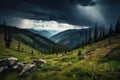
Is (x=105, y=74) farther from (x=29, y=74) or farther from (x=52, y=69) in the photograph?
(x=29, y=74)

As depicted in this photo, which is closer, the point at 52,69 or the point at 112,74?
the point at 112,74

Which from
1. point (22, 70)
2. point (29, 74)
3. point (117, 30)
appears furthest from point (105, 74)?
point (117, 30)

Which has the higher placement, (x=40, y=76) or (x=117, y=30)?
(x=117, y=30)

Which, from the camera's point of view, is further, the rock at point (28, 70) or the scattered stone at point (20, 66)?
the scattered stone at point (20, 66)

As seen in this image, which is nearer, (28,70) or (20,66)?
(28,70)

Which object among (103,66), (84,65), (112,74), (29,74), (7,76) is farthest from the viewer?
(7,76)

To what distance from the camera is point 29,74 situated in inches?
3312

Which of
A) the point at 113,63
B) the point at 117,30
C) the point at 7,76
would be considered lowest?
the point at 7,76

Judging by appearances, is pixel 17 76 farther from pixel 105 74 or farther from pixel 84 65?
pixel 105 74

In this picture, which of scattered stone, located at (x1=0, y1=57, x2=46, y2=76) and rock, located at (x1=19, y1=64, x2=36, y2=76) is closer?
rock, located at (x1=19, y1=64, x2=36, y2=76)

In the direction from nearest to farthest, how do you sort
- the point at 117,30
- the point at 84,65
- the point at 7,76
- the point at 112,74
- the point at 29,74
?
the point at 112,74 < the point at 84,65 < the point at 29,74 < the point at 7,76 < the point at 117,30

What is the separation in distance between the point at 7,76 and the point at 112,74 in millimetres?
49181

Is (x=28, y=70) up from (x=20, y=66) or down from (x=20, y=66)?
down

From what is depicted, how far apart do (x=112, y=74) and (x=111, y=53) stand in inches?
696
